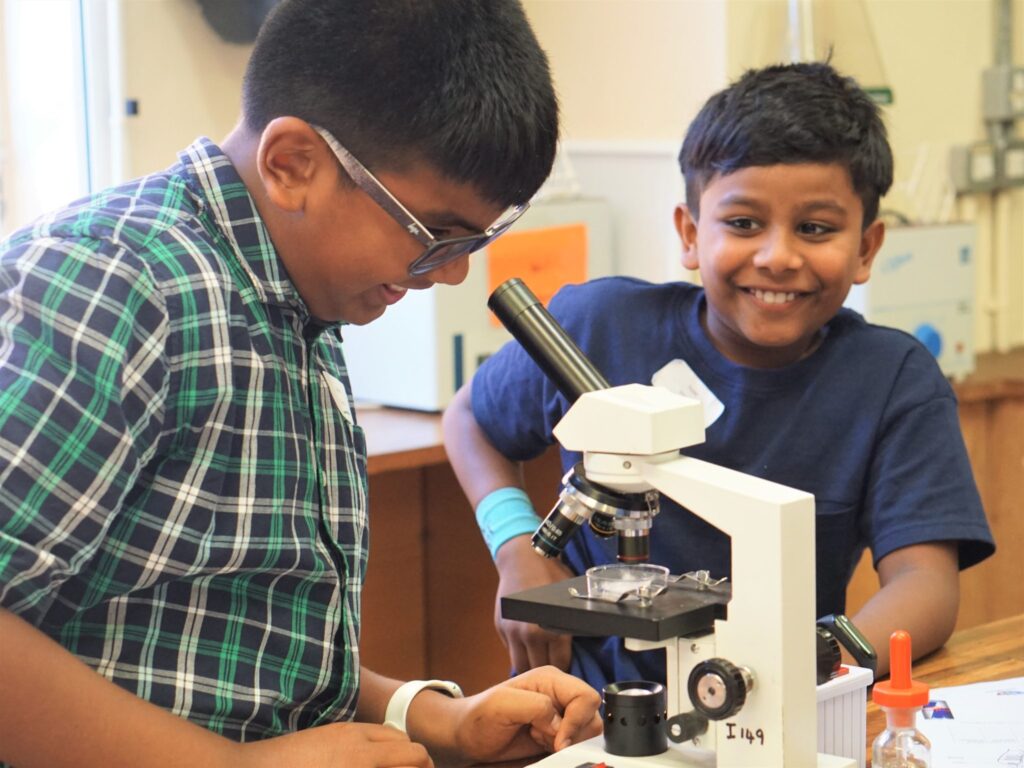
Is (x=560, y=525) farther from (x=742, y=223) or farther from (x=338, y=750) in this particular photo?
(x=742, y=223)

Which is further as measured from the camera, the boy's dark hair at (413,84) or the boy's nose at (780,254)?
the boy's nose at (780,254)

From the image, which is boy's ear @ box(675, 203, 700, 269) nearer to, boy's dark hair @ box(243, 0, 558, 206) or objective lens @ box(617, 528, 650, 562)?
boy's dark hair @ box(243, 0, 558, 206)

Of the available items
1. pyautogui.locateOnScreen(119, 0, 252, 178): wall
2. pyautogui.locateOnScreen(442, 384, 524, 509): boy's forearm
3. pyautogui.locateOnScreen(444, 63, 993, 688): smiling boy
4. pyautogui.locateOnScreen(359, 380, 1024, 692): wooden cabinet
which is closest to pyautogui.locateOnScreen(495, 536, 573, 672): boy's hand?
pyautogui.locateOnScreen(444, 63, 993, 688): smiling boy

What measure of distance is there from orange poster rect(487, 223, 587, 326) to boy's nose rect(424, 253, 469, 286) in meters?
1.49

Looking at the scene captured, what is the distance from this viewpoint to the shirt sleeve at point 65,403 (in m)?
0.89

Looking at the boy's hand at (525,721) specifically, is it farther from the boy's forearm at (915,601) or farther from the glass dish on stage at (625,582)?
the boy's forearm at (915,601)

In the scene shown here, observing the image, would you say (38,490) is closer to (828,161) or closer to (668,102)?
(828,161)

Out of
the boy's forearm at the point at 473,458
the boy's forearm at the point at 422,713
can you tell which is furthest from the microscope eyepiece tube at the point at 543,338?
the boy's forearm at the point at 473,458

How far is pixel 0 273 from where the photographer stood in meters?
0.93

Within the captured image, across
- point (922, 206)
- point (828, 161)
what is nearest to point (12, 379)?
point (828, 161)

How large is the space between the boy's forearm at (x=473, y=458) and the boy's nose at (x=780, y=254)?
16.8 inches

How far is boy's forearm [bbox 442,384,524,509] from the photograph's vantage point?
1789 millimetres

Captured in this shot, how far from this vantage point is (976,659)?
1473 millimetres

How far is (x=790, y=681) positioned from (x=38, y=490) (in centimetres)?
52
